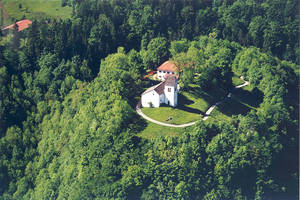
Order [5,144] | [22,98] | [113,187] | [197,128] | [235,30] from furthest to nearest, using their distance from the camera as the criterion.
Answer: [235,30] < [22,98] < [5,144] < [197,128] < [113,187]

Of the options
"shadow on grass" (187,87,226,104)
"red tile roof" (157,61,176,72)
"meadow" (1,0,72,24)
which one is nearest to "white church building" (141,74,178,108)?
"shadow on grass" (187,87,226,104)

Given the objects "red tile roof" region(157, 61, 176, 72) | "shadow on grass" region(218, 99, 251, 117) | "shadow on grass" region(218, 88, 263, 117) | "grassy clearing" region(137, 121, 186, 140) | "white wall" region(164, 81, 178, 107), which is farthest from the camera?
"red tile roof" region(157, 61, 176, 72)

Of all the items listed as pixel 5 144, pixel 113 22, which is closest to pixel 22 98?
pixel 5 144

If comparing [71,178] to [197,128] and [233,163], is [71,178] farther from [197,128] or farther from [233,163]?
[233,163]

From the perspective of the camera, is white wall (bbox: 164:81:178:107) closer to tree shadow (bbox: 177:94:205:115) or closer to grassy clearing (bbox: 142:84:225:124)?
grassy clearing (bbox: 142:84:225:124)

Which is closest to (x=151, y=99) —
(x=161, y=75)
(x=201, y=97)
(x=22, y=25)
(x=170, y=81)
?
(x=170, y=81)

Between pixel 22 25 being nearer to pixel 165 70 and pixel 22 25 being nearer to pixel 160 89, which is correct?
pixel 165 70

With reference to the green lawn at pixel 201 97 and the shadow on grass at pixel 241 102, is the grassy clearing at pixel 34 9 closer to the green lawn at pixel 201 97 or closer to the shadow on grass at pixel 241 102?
the green lawn at pixel 201 97
